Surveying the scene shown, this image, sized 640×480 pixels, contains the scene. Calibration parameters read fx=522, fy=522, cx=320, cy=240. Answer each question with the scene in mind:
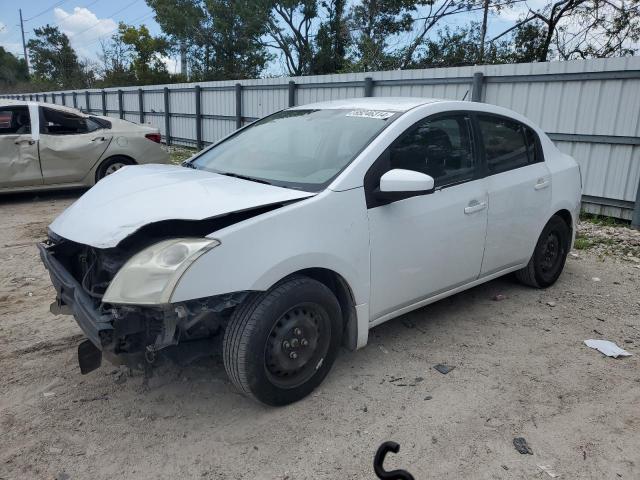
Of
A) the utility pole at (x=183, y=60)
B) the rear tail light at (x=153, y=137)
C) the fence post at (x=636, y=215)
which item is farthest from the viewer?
the utility pole at (x=183, y=60)

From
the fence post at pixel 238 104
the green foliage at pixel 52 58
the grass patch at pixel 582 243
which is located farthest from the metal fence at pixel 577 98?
the green foliage at pixel 52 58

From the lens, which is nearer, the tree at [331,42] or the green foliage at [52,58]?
the tree at [331,42]

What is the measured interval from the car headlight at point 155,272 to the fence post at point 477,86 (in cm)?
702

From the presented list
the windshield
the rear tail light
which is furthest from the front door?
the rear tail light

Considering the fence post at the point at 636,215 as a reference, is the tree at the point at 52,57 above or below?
above

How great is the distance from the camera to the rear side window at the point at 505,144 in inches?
155

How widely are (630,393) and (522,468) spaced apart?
1140mm

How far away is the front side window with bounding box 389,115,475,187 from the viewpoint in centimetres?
334

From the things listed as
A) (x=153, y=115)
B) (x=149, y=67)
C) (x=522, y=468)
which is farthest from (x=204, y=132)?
(x=149, y=67)

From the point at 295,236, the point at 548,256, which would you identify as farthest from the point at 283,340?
the point at 548,256

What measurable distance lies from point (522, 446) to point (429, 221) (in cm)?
140

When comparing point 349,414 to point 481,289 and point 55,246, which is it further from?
point 481,289

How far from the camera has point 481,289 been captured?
4824mm

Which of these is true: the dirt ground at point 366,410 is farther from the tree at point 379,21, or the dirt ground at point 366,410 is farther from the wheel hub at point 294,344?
the tree at point 379,21
